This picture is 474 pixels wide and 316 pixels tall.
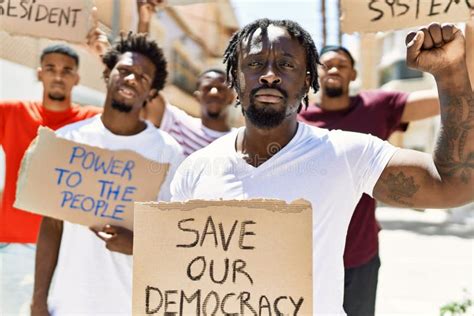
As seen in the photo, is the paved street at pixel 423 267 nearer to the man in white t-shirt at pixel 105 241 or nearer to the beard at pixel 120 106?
the man in white t-shirt at pixel 105 241

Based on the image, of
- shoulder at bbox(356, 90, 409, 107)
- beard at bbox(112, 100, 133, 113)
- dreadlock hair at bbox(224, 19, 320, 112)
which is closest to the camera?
dreadlock hair at bbox(224, 19, 320, 112)

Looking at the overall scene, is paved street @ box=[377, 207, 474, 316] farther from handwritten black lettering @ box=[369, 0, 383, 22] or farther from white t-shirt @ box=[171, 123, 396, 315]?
white t-shirt @ box=[171, 123, 396, 315]

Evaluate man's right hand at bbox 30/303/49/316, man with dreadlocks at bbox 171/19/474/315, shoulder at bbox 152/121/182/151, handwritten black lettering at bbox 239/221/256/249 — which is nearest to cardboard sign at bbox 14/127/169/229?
shoulder at bbox 152/121/182/151

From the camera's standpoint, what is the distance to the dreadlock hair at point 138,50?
8.57ft

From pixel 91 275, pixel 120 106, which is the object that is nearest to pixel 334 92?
pixel 120 106

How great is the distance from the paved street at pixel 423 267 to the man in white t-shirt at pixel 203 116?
2.50 meters

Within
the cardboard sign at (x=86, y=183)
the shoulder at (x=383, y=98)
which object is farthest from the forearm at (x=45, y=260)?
the shoulder at (x=383, y=98)

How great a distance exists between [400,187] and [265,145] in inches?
16.5

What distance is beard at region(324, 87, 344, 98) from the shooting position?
110 inches

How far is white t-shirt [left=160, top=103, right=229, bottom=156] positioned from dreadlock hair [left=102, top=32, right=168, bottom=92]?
353 mm

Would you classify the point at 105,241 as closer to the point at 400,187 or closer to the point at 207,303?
the point at 207,303

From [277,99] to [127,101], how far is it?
40.6 inches

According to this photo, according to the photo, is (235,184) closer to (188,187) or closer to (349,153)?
(188,187)

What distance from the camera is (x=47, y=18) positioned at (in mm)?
2994
